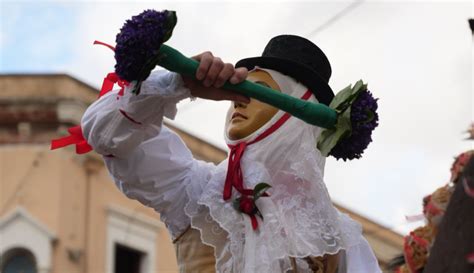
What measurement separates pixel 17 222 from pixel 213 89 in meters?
11.1

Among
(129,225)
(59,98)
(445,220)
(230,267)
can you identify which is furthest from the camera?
(129,225)

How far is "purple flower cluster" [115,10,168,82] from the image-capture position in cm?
331

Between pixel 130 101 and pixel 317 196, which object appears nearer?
pixel 130 101

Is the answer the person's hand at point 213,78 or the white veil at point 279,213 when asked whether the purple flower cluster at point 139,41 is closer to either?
the person's hand at point 213,78

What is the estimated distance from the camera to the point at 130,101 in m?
3.51

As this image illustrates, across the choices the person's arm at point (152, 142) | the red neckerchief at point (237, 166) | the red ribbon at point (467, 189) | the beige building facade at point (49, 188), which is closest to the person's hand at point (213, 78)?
the person's arm at point (152, 142)

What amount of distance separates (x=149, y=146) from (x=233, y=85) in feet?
1.50

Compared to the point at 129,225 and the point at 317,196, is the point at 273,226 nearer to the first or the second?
the point at 317,196

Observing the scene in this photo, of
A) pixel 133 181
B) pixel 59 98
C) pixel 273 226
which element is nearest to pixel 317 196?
pixel 273 226

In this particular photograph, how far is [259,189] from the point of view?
378 centimetres

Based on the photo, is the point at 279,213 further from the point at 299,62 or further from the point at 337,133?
the point at 299,62

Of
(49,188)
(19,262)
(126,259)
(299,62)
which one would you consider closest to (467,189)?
(299,62)

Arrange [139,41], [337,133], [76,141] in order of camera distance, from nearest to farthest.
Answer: [139,41], [337,133], [76,141]

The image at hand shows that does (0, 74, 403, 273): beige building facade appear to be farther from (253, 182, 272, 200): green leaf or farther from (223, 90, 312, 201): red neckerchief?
(253, 182, 272, 200): green leaf
